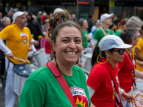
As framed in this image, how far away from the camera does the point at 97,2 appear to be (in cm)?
1680

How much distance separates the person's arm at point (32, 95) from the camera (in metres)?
1.44

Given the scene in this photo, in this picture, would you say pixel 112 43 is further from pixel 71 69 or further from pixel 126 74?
pixel 71 69

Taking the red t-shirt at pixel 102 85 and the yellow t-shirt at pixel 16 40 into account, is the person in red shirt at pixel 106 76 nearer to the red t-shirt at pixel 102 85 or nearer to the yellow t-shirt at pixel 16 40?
the red t-shirt at pixel 102 85

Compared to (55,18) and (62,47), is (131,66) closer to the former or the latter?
(55,18)

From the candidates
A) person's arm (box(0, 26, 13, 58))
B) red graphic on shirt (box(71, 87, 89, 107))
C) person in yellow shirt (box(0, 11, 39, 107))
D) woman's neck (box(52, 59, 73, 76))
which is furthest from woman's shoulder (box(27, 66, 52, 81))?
person in yellow shirt (box(0, 11, 39, 107))

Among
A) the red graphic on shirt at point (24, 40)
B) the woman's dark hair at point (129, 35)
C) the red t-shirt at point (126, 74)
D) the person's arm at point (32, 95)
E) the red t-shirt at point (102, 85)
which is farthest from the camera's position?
the red graphic on shirt at point (24, 40)

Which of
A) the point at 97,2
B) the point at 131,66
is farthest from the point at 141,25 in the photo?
the point at 97,2

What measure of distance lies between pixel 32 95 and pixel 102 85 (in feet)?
4.35

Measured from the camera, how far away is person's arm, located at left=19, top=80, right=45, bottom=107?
4.74ft

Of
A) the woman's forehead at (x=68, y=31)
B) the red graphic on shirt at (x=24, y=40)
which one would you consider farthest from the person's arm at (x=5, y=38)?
the woman's forehead at (x=68, y=31)

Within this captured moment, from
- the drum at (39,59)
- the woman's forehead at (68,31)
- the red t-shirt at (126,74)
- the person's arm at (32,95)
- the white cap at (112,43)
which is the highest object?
the woman's forehead at (68,31)

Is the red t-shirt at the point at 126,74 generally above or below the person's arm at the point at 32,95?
below

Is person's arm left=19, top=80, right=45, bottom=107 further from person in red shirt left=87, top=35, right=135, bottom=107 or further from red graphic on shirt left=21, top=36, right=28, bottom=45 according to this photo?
red graphic on shirt left=21, top=36, right=28, bottom=45

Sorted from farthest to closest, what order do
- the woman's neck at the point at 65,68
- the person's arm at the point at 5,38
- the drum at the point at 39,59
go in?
the drum at the point at 39,59 < the person's arm at the point at 5,38 < the woman's neck at the point at 65,68
